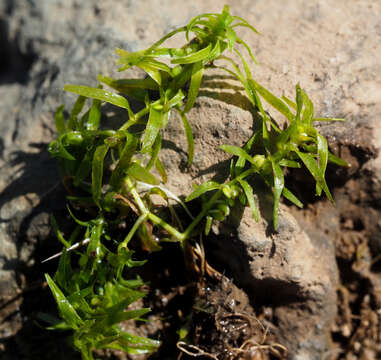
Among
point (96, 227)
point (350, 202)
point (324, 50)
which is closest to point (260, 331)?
point (350, 202)

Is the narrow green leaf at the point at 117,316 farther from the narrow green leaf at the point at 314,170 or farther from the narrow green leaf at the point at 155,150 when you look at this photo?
the narrow green leaf at the point at 314,170

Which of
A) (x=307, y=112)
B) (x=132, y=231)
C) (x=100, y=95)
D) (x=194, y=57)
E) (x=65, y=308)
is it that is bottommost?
(x=65, y=308)

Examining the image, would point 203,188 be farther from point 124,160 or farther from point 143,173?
point 124,160

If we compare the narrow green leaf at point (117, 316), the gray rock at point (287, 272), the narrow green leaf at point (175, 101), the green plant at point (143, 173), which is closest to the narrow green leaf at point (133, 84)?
the green plant at point (143, 173)

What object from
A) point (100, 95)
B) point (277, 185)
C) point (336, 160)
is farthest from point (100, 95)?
point (336, 160)

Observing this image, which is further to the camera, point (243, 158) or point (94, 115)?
point (94, 115)

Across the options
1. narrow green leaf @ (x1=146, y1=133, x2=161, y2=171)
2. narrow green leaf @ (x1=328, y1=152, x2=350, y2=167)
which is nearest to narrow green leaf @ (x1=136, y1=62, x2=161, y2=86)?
narrow green leaf @ (x1=146, y1=133, x2=161, y2=171)

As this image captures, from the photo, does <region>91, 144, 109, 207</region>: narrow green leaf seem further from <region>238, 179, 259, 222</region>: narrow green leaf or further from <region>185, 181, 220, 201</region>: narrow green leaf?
<region>238, 179, 259, 222</region>: narrow green leaf

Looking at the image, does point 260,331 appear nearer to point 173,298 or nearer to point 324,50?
point 173,298
